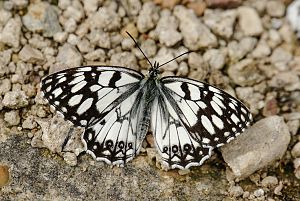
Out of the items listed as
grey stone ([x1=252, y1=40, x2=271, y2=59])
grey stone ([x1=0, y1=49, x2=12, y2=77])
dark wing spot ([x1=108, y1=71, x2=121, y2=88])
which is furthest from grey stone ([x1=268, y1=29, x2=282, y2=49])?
grey stone ([x1=0, y1=49, x2=12, y2=77])

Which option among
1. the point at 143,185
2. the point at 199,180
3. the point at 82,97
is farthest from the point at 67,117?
the point at 199,180

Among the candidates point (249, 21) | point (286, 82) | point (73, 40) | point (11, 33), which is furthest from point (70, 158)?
point (249, 21)

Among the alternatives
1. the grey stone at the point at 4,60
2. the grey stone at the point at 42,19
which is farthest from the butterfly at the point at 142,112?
the grey stone at the point at 42,19

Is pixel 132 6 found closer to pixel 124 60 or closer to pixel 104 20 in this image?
pixel 104 20

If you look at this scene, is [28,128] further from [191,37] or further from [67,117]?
[191,37]

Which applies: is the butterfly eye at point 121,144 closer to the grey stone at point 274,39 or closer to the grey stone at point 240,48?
the grey stone at point 240,48

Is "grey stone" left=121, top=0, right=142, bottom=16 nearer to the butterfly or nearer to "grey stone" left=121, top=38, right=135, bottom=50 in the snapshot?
"grey stone" left=121, top=38, right=135, bottom=50
